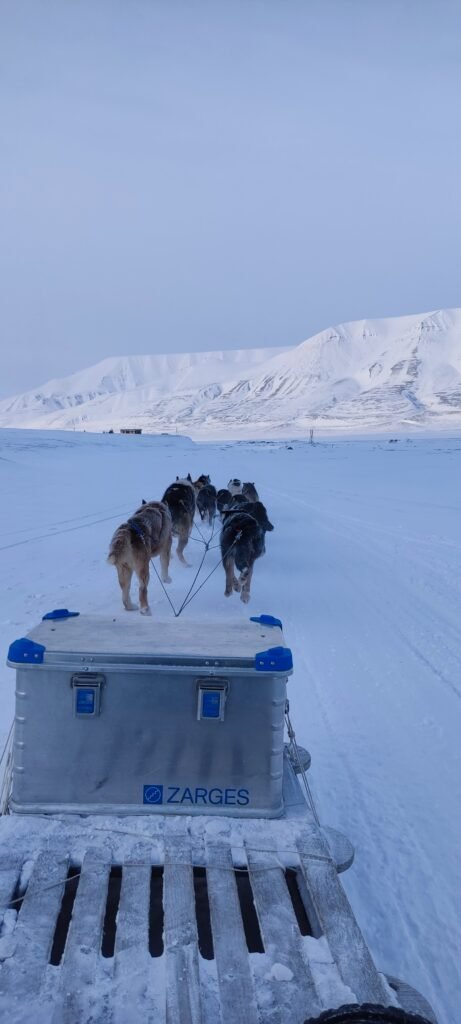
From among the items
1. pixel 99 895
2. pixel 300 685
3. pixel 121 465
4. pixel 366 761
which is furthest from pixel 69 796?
pixel 121 465

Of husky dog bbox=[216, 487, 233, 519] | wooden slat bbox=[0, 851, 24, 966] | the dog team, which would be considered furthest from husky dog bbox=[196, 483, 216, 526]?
wooden slat bbox=[0, 851, 24, 966]

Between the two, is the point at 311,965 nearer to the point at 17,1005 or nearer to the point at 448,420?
the point at 17,1005

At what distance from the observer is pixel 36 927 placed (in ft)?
7.20

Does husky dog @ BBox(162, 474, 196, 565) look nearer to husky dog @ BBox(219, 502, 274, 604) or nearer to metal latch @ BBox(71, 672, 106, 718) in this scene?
husky dog @ BBox(219, 502, 274, 604)

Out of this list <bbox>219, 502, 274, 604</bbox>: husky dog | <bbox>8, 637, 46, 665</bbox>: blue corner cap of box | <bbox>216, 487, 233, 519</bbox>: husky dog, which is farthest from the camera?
<bbox>216, 487, 233, 519</bbox>: husky dog

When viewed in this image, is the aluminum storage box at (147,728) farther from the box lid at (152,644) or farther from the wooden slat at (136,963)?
the wooden slat at (136,963)

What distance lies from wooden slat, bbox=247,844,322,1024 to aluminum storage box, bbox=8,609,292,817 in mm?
368

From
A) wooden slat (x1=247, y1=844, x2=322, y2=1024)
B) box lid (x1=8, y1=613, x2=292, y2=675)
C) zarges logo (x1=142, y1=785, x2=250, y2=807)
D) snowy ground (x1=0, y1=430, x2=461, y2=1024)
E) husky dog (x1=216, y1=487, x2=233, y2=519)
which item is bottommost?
snowy ground (x1=0, y1=430, x2=461, y2=1024)

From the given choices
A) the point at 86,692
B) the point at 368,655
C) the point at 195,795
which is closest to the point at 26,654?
the point at 86,692

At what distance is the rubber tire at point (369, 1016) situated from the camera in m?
1.79

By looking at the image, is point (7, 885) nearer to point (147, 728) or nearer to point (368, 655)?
point (147, 728)

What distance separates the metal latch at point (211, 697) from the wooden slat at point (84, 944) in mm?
650

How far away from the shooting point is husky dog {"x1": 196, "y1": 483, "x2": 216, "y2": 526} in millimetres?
13797

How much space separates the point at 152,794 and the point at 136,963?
31.9 inches
